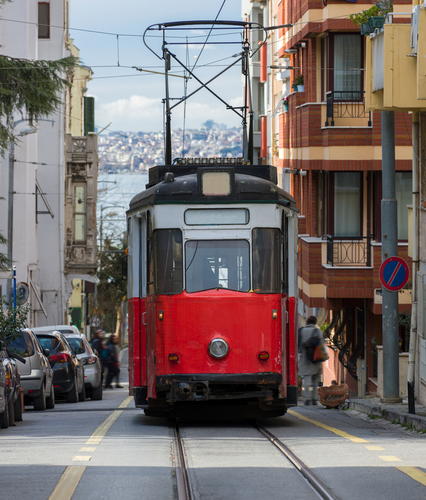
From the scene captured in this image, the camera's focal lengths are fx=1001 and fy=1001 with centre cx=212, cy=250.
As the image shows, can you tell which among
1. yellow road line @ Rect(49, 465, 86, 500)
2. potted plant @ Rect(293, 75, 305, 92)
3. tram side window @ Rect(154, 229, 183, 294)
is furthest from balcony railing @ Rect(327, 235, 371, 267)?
yellow road line @ Rect(49, 465, 86, 500)

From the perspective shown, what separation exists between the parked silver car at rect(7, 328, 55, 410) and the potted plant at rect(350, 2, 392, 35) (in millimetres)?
8033

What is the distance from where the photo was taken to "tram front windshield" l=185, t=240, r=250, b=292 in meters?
12.2

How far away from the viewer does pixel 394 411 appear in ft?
47.5

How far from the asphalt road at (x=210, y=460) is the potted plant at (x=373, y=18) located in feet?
22.5

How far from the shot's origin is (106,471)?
8.82 metres

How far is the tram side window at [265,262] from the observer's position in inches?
479

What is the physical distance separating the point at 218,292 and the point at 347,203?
42.7 feet

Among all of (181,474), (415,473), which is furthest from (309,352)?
(181,474)

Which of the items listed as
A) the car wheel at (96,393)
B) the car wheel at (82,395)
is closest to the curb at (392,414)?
the car wheel at (82,395)

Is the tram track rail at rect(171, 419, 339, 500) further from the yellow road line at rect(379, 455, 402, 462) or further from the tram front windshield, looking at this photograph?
the tram front windshield

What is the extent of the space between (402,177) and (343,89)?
2.89 meters

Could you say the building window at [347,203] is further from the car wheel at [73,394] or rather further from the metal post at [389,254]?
the metal post at [389,254]

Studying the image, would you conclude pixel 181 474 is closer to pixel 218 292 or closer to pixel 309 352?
pixel 218 292

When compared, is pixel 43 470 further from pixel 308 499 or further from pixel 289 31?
pixel 289 31
